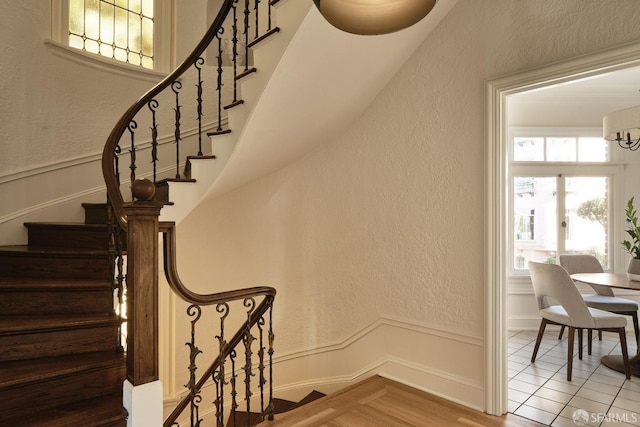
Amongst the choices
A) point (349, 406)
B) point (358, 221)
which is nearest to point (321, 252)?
point (358, 221)

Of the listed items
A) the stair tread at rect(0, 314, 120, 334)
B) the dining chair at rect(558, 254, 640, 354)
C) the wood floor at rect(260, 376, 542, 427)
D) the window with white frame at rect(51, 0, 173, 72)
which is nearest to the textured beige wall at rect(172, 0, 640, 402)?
the wood floor at rect(260, 376, 542, 427)

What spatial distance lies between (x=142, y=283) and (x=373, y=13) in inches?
55.1

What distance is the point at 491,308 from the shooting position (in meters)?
2.47

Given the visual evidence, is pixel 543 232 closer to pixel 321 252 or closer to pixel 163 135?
pixel 321 252

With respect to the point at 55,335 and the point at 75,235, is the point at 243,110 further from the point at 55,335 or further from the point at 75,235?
the point at 55,335

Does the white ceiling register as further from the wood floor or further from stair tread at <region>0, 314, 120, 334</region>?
stair tread at <region>0, 314, 120, 334</region>

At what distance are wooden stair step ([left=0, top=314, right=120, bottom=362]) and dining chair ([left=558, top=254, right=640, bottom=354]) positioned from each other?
4154 millimetres

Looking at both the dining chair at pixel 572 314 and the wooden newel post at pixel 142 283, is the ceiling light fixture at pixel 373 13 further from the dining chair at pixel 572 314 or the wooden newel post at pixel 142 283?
the dining chair at pixel 572 314

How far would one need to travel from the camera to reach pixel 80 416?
1.67 meters

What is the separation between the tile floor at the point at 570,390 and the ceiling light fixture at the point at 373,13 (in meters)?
2.65

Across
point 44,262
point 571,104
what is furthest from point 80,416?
point 571,104

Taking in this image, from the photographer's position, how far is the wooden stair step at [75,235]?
2.63m

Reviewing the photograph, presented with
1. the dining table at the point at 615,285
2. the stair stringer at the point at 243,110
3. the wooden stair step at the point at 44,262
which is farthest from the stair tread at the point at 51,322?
the dining table at the point at 615,285

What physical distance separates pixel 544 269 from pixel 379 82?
232 cm
